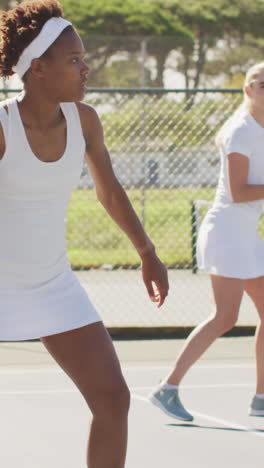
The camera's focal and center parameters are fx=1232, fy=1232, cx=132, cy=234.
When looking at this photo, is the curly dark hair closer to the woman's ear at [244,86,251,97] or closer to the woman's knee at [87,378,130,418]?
the woman's knee at [87,378,130,418]

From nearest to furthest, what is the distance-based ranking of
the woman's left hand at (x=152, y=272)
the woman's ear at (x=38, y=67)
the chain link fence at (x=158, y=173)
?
the woman's ear at (x=38, y=67) → the woman's left hand at (x=152, y=272) → the chain link fence at (x=158, y=173)

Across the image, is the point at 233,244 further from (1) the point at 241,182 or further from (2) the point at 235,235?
(1) the point at 241,182

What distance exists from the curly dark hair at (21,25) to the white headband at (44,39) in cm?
2

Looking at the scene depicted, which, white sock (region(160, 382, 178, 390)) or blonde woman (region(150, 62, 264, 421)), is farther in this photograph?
white sock (region(160, 382, 178, 390))

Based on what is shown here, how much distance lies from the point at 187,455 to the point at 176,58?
4487cm

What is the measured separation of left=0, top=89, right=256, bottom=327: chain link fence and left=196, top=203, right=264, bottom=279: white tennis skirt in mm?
3435

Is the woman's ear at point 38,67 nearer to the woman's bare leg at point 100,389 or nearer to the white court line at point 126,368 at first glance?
the woman's bare leg at point 100,389

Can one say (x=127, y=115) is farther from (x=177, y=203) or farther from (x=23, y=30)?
(x=23, y=30)

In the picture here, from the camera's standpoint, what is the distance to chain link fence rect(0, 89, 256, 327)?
10.8 m

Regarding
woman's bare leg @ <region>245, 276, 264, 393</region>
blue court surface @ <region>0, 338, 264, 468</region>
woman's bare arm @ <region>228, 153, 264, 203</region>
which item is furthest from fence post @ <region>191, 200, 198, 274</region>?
woman's bare arm @ <region>228, 153, 264, 203</region>

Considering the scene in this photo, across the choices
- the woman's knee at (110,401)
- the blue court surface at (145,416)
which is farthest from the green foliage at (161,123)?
the woman's knee at (110,401)

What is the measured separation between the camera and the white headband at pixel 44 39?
3.97 metres

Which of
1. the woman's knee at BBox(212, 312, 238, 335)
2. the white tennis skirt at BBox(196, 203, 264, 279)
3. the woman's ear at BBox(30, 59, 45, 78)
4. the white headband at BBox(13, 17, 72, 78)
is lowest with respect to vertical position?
the woman's knee at BBox(212, 312, 238, 335)

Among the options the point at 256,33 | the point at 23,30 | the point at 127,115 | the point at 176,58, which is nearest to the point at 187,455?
the point at 23,30
